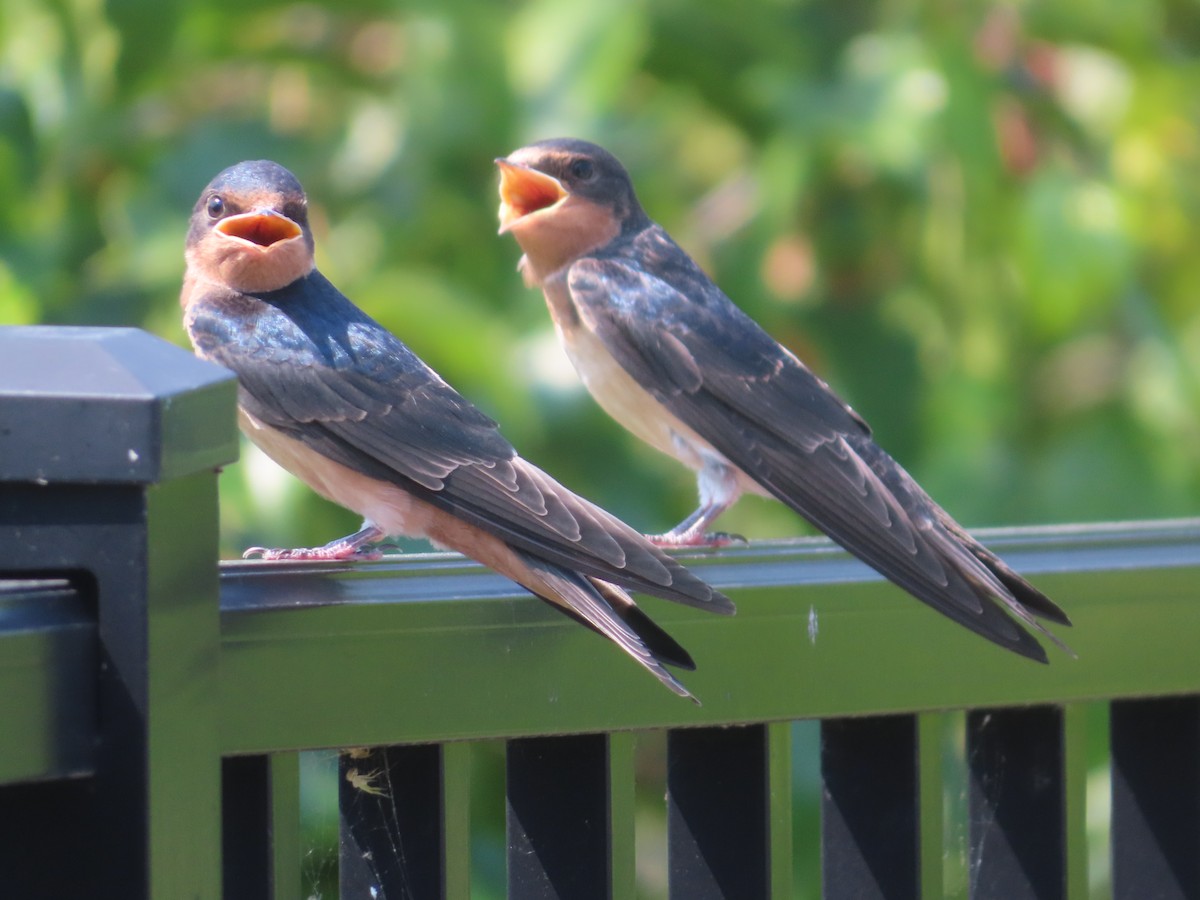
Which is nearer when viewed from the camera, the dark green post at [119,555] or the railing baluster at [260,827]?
the dark green post at [119,555]

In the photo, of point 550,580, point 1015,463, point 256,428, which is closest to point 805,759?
point 1015,463

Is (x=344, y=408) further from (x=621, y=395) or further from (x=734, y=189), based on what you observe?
(x=734, y=189)

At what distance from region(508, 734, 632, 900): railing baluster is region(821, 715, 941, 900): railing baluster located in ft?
0.83

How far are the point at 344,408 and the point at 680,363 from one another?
0.78m

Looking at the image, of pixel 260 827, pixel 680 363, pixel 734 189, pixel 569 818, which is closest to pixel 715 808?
pixel 569 818

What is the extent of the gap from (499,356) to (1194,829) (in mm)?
2051

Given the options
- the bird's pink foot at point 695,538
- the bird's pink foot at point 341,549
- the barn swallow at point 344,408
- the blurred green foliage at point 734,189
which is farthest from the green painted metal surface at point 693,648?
the blurred green foliage at point 734,189

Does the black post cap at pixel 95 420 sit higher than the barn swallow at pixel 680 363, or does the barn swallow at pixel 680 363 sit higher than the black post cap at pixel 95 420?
the black post cap at pixel 95 420

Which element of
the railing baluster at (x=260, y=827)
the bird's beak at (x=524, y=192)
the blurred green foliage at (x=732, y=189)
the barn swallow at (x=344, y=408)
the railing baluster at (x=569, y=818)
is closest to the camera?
the railing baluster at (x=260, y=827)

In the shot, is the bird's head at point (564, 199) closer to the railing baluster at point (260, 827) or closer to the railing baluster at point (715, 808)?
the railing baluster at point (715, 808)

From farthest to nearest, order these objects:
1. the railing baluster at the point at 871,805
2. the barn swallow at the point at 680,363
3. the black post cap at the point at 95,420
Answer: the barn swallow at the point at 680,363 → the railing baluster at the point at 871,805 → the black post cap at the point at 95,420

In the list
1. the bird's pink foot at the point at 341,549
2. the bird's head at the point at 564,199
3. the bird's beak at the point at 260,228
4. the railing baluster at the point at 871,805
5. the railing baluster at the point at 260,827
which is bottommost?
the railing baluster at the point at 871,805

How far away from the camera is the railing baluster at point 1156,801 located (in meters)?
1.81

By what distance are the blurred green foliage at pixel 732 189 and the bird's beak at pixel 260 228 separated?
3.92 ft
